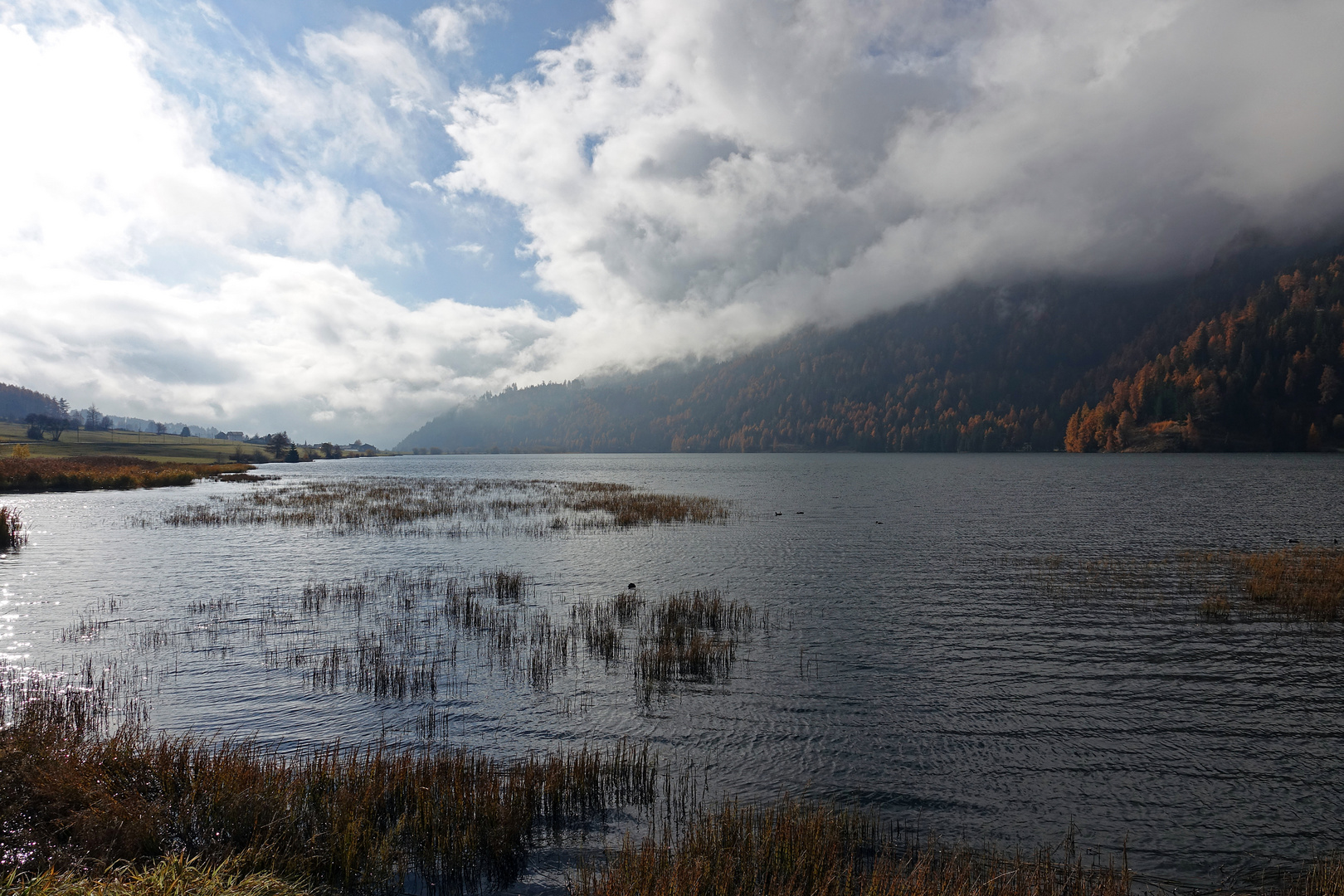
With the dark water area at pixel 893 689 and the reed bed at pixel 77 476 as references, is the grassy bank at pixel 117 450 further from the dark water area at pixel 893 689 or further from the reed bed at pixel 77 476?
the dark water area at pixel 893 689

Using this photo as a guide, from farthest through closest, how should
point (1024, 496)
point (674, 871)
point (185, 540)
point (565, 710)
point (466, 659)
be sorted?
point (1024, 496) < point (185, 540) < point (466, 659) < point (565, 710) < point (674, 871)

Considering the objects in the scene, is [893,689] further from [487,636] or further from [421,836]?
[487,636]

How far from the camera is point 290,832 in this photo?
8.71m

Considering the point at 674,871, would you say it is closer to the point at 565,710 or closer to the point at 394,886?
the point at 394,886

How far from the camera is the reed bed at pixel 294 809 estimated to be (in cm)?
805

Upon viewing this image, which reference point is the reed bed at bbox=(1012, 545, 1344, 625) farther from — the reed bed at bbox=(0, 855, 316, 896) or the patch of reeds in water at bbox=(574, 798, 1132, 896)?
the reed bed at bbox=(0, 855, 316, 896)

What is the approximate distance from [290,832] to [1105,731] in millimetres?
16876

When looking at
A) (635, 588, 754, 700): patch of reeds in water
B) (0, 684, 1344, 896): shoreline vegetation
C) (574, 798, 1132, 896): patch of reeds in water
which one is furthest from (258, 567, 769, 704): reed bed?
(574, 798, 1132, 896): patch of reeds in water

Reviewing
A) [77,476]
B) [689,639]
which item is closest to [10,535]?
[689,639]

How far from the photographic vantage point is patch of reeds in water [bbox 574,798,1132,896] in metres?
7.69

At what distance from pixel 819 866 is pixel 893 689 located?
9699 millimetres

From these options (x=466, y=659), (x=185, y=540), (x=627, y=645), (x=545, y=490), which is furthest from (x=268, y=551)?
(x=545, y=490)

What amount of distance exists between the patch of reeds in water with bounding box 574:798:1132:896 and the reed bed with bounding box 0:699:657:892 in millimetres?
1812

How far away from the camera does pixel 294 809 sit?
9195 mm
